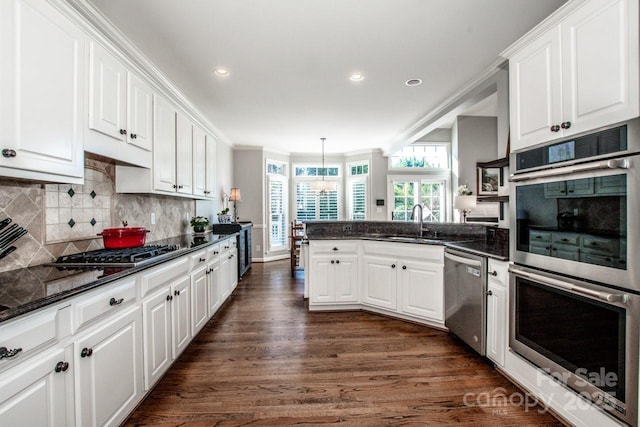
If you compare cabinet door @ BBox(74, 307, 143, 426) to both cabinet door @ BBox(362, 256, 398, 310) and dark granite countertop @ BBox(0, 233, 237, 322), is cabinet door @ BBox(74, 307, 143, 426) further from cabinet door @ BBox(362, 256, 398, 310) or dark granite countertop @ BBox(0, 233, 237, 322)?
cabinet door @ BBox(362, 256, 398, 310)

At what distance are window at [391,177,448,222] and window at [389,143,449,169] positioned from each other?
0.34 m

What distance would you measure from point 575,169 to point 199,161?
149 inches

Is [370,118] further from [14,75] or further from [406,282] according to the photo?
[14,75]

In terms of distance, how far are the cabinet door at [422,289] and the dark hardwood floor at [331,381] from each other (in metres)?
0.19

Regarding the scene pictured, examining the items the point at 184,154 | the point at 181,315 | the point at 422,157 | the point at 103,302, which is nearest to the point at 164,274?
the point at 181,315

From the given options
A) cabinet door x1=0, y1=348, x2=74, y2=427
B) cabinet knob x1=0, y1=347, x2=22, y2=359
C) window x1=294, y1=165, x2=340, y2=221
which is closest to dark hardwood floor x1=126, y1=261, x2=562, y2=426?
cabinet door x1=0, y1=348, x2=74, y2=427

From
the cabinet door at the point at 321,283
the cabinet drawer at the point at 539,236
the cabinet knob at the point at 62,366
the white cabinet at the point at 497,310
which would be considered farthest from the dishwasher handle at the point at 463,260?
the cabinet knob at the point at 62,366

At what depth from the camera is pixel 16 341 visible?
1000 millimetres

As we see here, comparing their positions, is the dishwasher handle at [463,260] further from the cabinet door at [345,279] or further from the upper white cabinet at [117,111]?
the upper white cabinet at [117,111]

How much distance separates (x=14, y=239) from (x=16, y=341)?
793 mm

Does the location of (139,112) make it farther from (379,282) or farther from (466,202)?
(466,202)

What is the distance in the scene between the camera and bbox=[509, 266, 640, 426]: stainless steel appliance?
1291mm

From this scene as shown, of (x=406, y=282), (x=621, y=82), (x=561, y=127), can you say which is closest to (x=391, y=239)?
(x=406, y=282)

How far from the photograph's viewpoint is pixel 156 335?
→ 1942mm
